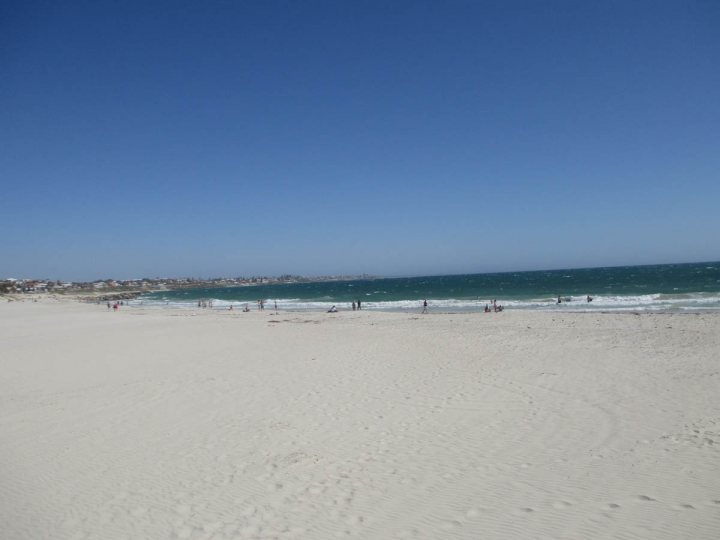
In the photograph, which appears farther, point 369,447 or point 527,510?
point 369,447

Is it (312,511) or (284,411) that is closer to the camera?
(312,511)

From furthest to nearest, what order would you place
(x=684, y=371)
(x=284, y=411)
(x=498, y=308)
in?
(x=498, y=308), (x=684, y=371), (x=284, y=411)

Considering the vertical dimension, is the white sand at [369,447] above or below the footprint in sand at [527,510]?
below

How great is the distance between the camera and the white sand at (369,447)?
4582mm

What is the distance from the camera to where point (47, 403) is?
31.3 feet

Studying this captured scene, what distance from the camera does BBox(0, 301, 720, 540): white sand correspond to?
458 cm

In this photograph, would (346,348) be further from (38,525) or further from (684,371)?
(38,525)

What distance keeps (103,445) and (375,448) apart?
15.2 ft

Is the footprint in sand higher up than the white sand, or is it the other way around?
the footprint in sand

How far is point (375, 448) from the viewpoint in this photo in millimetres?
6500

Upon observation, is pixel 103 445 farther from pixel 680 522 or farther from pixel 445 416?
pixel 680 522

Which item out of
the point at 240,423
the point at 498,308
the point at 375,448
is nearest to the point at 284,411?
the point at 240,423

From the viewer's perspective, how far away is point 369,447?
21.5ft

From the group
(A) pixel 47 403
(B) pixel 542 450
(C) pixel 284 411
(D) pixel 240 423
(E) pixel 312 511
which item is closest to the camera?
(E) pixel 312 511
